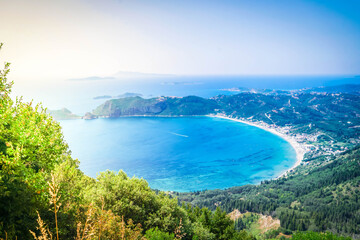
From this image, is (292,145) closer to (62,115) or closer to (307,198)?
(307,198)

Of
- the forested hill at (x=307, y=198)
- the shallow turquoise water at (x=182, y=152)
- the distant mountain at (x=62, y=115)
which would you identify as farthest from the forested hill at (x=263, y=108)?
the forested hill at (x=307, y=198)

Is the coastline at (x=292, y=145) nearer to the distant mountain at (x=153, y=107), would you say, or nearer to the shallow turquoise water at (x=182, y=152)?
the shallow turquoise water at (x=182, y=152)

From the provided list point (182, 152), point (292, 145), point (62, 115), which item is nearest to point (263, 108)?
point (292, 145)

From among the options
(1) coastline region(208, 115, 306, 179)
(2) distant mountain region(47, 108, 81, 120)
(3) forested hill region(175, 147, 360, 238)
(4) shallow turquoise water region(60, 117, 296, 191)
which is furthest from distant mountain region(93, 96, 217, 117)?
(3) forested hill region(175, 147, 360, 238)

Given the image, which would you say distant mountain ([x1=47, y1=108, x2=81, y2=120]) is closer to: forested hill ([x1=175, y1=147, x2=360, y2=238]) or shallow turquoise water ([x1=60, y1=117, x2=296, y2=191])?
shallow turquoise water ([x1=60, y1=117, x2=296, y2=191])

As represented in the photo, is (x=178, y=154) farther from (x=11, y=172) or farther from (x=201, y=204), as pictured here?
(x=11, y=172)

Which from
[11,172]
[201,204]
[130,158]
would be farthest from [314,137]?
[11,172]
